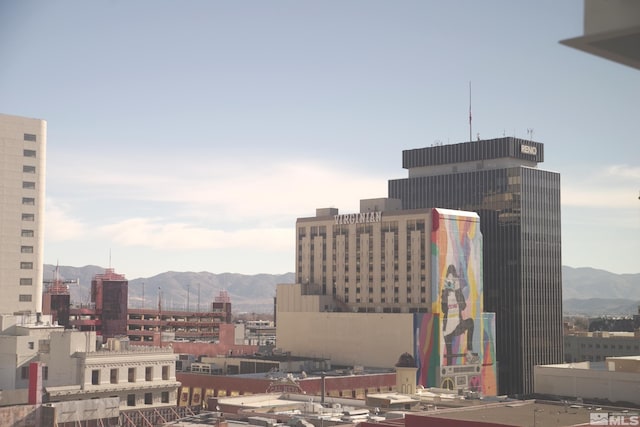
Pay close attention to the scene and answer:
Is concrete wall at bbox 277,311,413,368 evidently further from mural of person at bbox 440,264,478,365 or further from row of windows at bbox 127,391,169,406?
row of windows at bbox 127,391,169,406

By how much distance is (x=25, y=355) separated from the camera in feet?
331

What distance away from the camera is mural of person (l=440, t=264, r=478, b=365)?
535 ft

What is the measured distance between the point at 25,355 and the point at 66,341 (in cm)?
548

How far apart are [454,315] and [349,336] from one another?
19341mm

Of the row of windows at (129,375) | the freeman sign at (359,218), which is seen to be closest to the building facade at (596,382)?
the row of windows at (129,375)

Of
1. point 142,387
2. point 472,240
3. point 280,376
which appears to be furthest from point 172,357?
point 472,240

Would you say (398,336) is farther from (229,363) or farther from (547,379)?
(547,379)

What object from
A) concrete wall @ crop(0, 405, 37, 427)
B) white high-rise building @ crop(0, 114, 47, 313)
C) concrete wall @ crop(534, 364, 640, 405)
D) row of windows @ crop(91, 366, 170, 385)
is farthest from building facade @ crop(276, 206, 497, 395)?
concrete wall @ crop(0, 405, 37, 427)

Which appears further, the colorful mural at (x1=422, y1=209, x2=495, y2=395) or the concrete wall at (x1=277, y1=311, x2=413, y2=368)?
the colorful mural at (x1=422, y1=209, x2=495, y2=395)

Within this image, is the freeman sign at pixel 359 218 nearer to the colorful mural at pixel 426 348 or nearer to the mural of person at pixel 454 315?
the mural of person at pixel 454 315

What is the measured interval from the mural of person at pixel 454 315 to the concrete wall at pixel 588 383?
61257 millimetres

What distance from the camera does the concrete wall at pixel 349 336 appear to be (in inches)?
6216

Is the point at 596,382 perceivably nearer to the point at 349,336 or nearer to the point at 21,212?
the point at 349,336

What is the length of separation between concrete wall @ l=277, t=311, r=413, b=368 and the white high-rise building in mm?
48527
